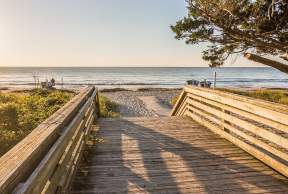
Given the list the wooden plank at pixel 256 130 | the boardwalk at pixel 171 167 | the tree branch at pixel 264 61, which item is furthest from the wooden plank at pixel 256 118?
the tree branch at pixel 264 61

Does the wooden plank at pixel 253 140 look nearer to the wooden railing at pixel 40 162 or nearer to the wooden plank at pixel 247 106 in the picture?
the wooden plank at pixel 247 106

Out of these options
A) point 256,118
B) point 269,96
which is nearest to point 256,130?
point 256,118

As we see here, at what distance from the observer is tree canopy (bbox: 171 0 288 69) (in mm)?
7969

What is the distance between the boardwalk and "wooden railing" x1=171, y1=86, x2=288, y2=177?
15 centimetres

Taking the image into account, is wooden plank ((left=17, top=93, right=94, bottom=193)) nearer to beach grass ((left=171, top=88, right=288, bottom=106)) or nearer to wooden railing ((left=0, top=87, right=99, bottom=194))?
wooden railing ((left=0, top=87, right=99, bottom=194))

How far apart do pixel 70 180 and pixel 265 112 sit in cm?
268

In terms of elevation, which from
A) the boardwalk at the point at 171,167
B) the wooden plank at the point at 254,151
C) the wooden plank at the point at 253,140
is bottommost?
the boardwalk at the point at 171,167

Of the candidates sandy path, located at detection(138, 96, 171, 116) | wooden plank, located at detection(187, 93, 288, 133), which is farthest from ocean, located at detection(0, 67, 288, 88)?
wooden plank, located at detection(187, 93, 288, 133)

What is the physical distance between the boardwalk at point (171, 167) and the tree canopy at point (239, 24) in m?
3.40

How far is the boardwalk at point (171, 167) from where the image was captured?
3643 mm

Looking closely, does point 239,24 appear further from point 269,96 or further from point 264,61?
point 269,96

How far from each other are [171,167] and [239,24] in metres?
6.04

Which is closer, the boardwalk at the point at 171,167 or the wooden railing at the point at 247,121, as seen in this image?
the boardwalk at the point at 171,167

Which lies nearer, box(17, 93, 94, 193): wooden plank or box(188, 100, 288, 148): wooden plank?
box(17, 93, 94, 193): wooden plank
